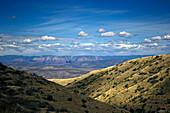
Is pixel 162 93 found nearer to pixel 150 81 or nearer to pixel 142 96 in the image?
pixel 142 96

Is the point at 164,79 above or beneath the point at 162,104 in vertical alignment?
above

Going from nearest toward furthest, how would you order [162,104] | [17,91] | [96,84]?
[17,91]
[162,104]
[96,84]

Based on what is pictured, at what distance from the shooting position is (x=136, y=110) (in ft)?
122

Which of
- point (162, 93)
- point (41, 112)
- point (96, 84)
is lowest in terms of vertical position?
point (96, 84)

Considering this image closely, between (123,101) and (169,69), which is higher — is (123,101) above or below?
below

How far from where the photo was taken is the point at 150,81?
167ft

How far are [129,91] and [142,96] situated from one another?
854cm

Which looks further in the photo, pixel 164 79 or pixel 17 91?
pixel 164 79

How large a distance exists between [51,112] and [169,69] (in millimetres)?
48193

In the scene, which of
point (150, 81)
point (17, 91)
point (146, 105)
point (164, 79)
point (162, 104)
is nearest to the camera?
point (17, 91)

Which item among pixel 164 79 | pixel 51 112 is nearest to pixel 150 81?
pixel 164 79

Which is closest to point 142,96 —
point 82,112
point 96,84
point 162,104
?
point 162,104

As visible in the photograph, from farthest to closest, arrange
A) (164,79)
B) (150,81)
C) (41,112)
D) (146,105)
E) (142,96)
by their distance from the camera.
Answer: (150,81) → (164,79) → (142,96) → (146,105) → (41,112)

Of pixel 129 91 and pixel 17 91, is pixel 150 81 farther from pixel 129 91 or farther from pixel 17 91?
pixel 17 91
